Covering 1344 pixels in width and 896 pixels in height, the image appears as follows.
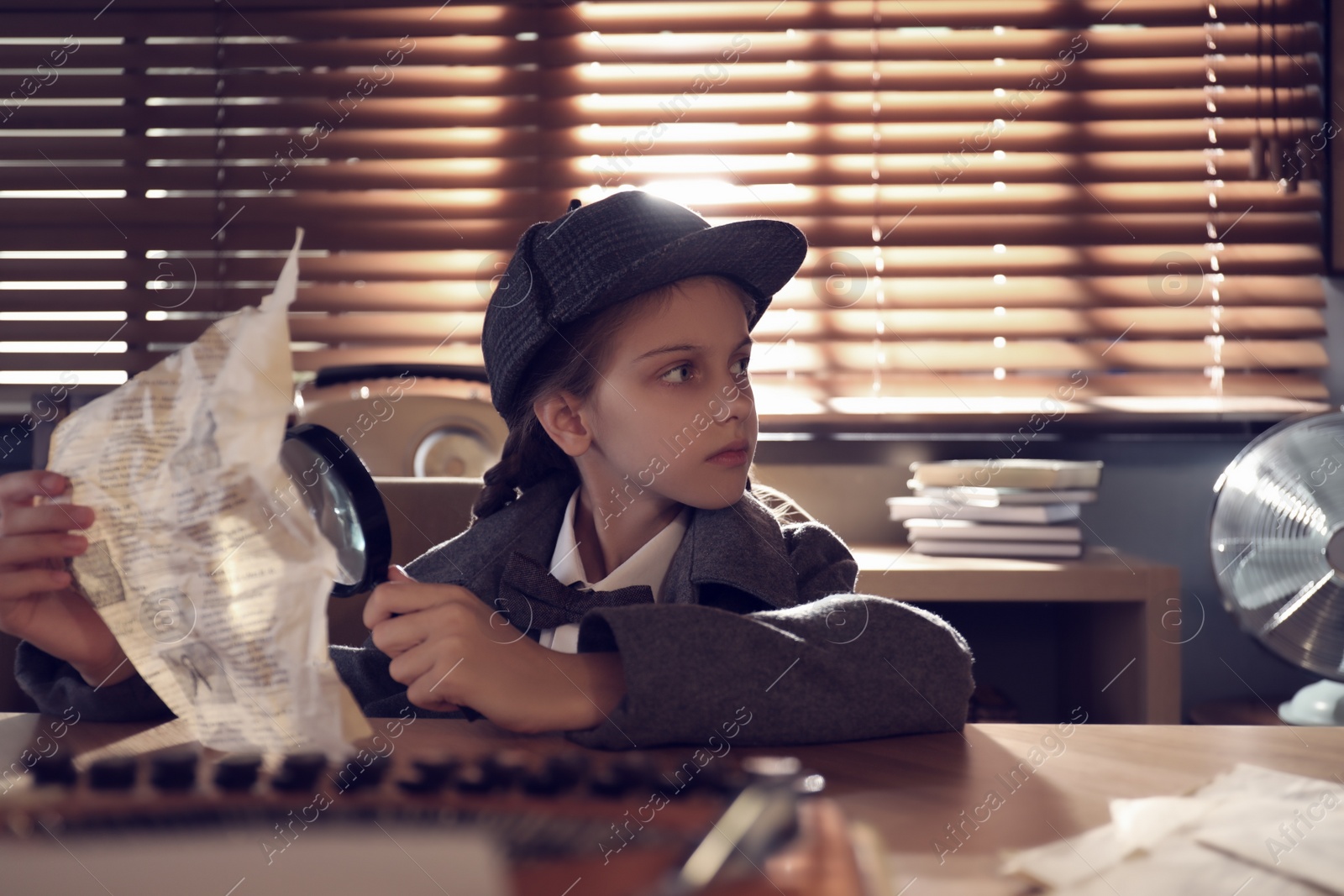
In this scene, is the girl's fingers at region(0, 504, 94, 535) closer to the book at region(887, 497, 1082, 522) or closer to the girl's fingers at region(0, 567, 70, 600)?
the girl's fingers at region(0, 567, 70, 600)

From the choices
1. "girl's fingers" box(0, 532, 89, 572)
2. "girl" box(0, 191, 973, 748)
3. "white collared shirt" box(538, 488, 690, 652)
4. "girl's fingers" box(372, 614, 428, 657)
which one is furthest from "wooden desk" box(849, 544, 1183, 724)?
"girl's fingers" box(0, 532, 89, 572)

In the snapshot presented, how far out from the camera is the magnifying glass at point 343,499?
59cm

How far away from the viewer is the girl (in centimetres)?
59

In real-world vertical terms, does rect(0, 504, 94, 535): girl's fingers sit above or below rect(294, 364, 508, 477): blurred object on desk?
above

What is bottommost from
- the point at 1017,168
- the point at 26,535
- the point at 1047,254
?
the point at 26,535

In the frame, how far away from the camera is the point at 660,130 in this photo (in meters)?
2.09

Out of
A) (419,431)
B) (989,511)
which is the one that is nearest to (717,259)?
(419,431)

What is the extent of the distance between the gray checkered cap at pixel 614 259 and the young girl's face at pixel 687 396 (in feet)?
0.12

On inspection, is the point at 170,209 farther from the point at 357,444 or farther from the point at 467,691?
the point at 467,691

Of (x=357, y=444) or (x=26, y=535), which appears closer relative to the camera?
(x=26, y=535)

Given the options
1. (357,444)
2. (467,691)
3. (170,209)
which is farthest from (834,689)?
(170,209)

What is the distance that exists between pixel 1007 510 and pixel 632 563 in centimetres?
91

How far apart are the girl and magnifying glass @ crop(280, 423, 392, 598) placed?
2 centimetres

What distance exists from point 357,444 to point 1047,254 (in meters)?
1.36
